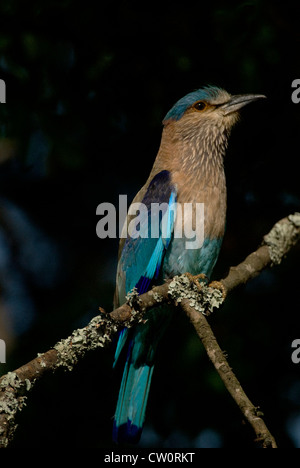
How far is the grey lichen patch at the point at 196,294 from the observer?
278cm

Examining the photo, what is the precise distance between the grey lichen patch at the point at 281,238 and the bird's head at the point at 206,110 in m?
0.72

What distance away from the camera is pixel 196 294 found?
9.18 feet

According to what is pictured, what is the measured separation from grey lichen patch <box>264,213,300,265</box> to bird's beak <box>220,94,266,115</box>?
0.66m

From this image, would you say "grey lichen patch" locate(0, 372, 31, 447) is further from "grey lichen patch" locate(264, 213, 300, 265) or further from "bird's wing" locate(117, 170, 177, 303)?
"grey lichen patch" locate(264, 213, 300, 265)

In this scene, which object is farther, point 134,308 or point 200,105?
point 200,105

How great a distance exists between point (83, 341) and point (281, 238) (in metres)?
1.23

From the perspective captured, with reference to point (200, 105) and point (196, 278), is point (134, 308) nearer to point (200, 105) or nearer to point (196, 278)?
point (196, 278)

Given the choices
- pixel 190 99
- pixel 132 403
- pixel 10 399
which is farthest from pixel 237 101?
pixel 10 399

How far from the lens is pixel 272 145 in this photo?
147 inches

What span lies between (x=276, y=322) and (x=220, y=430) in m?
0.66

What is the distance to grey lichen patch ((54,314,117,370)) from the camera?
7.68ft

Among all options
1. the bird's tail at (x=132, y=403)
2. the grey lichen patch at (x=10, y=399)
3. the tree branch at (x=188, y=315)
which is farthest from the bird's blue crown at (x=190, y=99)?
the grey lichen patch at (x=10, y=399)

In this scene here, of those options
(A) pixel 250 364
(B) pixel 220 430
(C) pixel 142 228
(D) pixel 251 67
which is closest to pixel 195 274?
(C) pixel 142 228

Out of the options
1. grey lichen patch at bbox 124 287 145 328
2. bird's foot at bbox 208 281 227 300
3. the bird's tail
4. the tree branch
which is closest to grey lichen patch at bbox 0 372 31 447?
the tree branch
